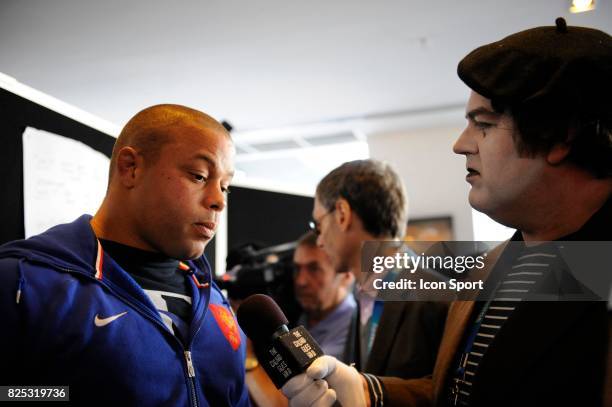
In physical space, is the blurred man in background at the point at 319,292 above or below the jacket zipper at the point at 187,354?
above

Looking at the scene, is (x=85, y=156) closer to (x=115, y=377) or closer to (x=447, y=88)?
(x=115, y=377)

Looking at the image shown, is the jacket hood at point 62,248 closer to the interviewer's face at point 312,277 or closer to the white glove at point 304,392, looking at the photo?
the white glove at point 304,392

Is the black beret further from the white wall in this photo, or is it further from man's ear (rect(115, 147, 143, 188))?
the white wall

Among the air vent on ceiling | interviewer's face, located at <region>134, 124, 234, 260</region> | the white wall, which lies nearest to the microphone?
interviewer's face, located at <region>134, 124, 234, 260</region>

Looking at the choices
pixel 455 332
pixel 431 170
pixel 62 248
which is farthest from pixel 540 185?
pixel 431 170

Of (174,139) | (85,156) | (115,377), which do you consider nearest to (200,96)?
(85,156)

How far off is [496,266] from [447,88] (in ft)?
15.3

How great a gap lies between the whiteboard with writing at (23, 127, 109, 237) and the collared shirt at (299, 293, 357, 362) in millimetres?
1310

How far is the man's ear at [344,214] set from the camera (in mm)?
2043

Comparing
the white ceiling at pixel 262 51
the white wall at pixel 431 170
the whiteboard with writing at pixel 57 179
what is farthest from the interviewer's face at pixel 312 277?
the white wall at pixel 431 170

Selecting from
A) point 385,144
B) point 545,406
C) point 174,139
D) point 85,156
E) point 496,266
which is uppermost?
point 385,144

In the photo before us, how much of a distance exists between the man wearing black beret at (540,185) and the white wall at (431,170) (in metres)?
4.96

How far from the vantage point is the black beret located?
0.99 meters

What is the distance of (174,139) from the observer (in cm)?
125
